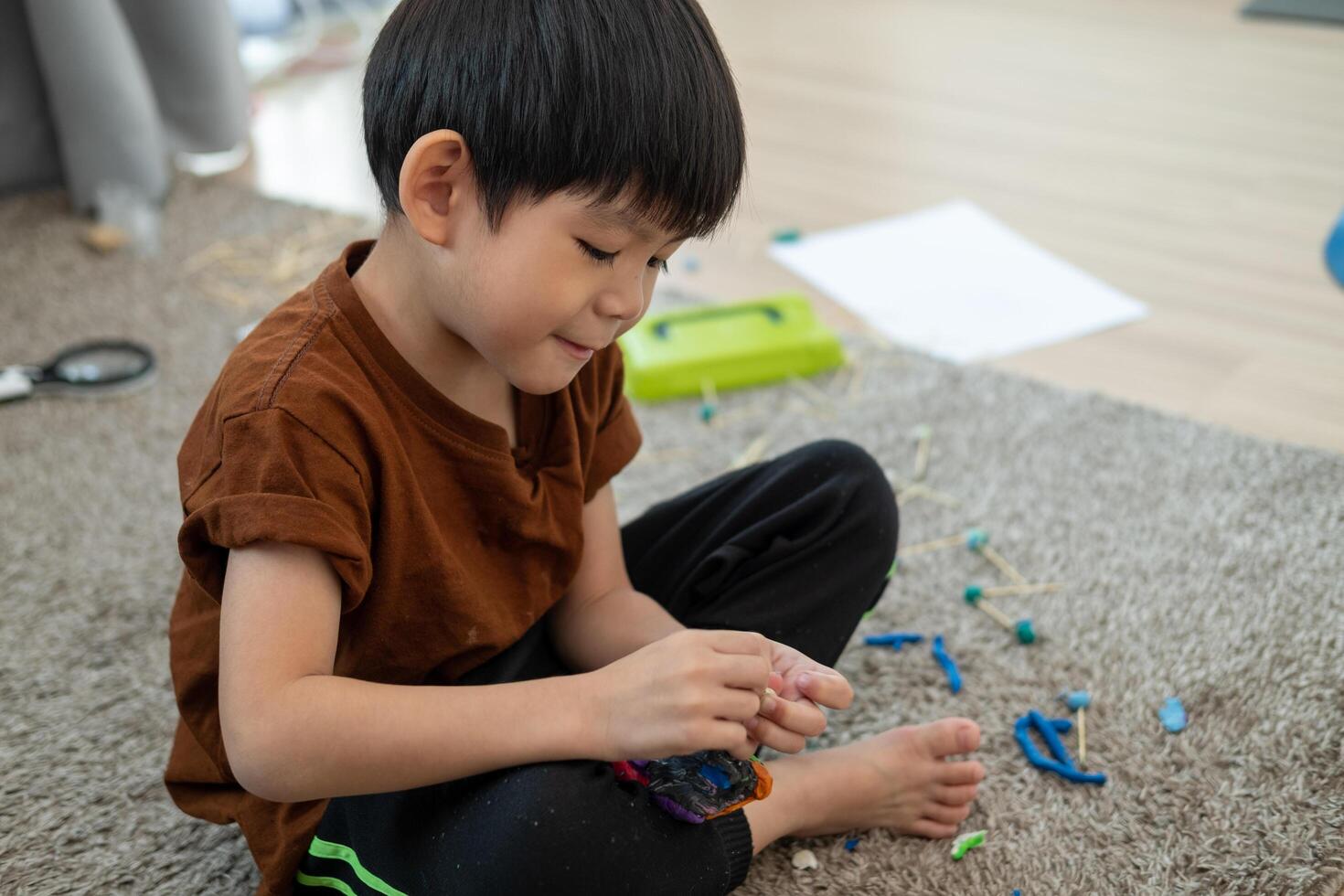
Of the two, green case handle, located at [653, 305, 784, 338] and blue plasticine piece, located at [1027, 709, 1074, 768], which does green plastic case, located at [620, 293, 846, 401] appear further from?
blue plasticine piece, located at [1027, 709, 1074, 768]

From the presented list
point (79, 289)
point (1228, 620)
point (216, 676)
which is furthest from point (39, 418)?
point (1228, 620)

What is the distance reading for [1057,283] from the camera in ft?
5.75

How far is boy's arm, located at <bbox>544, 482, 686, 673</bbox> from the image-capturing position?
3.00 ft

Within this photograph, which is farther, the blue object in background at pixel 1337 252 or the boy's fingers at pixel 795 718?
the blue object in background at pixel 1337 252

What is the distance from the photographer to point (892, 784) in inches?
36.1

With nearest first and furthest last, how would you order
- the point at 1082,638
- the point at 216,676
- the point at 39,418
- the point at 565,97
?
the point at 565,97
the point at 216,676
the point at 1082,638
the point at 39,418

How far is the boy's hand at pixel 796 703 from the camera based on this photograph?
0.76m

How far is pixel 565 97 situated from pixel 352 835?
48 centimetres

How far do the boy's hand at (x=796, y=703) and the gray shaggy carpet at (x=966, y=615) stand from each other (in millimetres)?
182

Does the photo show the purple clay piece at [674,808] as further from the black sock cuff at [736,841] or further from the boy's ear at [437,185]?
the boy's ear at [437,185]

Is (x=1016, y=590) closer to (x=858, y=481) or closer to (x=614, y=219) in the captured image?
(x=858, y=481)

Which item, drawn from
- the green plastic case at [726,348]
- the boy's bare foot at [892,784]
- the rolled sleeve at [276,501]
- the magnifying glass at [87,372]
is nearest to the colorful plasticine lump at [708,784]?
the boy's bare foot at [892,784]

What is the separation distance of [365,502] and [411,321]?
0.12m

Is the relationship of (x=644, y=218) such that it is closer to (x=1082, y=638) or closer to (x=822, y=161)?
(x=1082, y=638)
